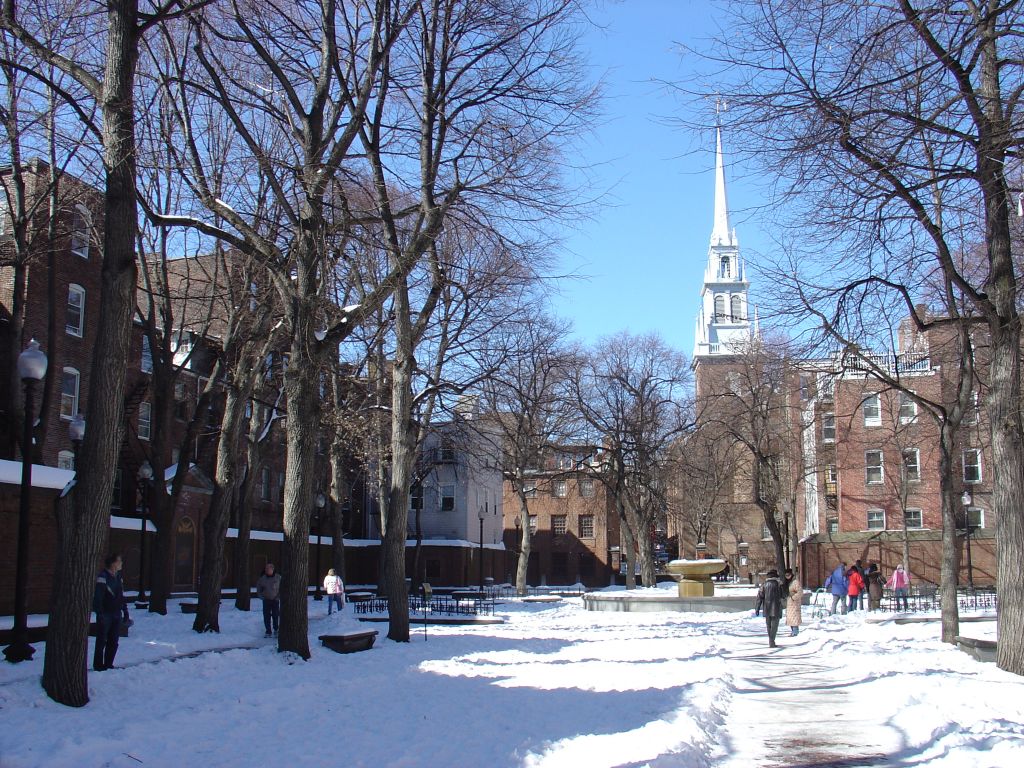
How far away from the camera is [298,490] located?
16422mm

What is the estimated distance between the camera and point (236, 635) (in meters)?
20.5

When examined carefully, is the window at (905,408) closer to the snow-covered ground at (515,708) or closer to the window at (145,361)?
the snow-covered ground at (515,708)

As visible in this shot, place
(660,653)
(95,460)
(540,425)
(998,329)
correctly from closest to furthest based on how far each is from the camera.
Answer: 1. (95,460)
2. (998,329)
3. (660,653)
4. (540,425)

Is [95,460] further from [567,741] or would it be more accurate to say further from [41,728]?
[567,741]

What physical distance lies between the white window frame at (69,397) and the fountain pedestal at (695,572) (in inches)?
910

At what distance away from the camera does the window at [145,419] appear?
4000cm

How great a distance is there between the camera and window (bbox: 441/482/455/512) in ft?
205

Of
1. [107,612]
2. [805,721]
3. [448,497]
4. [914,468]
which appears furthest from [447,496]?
[805,721]

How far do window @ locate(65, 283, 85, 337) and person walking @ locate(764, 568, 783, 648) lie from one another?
26452mm

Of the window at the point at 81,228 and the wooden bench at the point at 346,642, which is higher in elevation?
the window at the point at 81,228

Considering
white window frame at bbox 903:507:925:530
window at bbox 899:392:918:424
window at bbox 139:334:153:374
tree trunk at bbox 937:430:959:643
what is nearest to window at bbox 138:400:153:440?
window at bbox 139:334:153:374

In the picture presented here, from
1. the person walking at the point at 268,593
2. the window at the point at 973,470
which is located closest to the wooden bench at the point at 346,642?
the person walking at the point at 268,593

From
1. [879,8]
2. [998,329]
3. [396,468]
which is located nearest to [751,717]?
[998,329]

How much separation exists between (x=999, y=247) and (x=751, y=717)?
297 inches
